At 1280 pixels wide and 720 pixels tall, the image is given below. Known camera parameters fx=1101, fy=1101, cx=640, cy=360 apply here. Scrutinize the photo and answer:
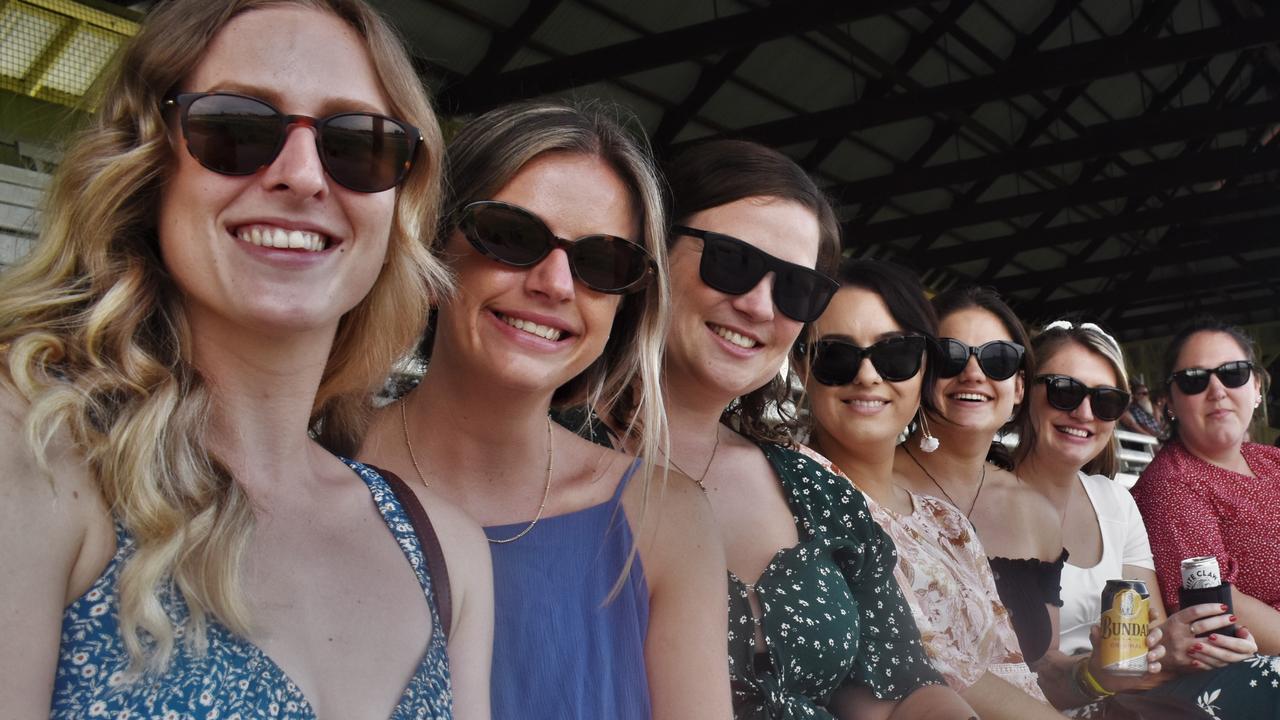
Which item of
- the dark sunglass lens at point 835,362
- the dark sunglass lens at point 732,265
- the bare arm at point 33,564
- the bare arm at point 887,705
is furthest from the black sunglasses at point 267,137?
the dark sunglass lens at point 835,362

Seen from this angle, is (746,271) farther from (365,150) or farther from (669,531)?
(365,150)

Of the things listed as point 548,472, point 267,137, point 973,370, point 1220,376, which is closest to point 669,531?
point 548,472

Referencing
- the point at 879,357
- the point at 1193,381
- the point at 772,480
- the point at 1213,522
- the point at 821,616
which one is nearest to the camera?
the point at 821,616

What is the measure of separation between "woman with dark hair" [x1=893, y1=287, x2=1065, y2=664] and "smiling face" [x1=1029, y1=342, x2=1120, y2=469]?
0.15 m

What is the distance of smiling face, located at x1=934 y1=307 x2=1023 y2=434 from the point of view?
10.4 ft

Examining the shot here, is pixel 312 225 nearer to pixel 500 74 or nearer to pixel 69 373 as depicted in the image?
pixel 69 373

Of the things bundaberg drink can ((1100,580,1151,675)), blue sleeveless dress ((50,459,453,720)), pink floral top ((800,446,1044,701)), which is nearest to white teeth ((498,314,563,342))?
blue sleeveless dress ((50,459,453,720))

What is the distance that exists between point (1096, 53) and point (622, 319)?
10770 millimetres

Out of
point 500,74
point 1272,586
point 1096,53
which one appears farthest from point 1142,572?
point 1096,53

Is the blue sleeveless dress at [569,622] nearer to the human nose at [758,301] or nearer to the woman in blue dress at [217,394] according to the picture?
the woman in blue dress at [217,394]

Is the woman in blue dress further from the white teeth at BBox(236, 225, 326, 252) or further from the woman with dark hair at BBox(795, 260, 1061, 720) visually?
the woman with dark hair at BBox(795, 260, 1061, 720)

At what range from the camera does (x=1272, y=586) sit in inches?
148

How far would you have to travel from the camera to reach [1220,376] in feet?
12.8

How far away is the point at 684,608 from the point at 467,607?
0.48 meters
